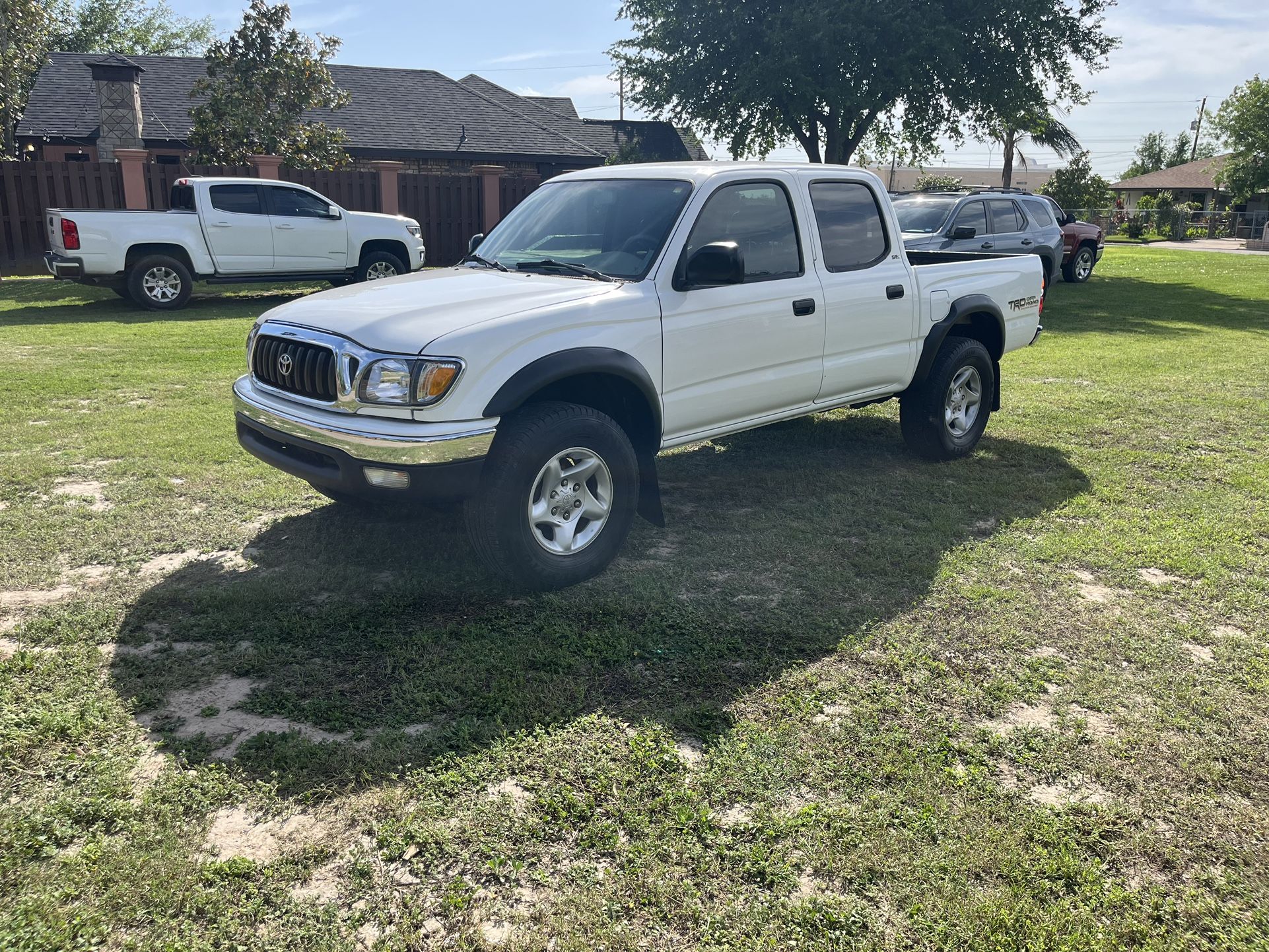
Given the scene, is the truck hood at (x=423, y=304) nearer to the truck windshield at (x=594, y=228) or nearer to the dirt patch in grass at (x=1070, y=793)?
the truck windshield at (x=594, y=228)

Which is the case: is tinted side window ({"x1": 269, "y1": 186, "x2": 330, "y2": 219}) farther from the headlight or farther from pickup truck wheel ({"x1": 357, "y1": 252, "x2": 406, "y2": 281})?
the headlight

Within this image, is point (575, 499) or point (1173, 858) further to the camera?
point (575, 499)

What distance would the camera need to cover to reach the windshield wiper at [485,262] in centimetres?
527

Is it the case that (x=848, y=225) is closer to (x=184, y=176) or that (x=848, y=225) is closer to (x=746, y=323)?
(x=746, y=323)

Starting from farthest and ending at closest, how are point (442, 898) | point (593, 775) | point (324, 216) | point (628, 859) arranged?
1. point (324, 216)
2. point (593, 775)
3. point (628, 859)
4. point (442, 898)

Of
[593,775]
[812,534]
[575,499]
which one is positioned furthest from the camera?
[812,534]

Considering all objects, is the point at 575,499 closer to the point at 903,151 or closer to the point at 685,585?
the point at 685,585

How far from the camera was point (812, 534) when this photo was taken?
17.2 feet

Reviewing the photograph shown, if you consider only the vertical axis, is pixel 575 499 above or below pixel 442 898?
above

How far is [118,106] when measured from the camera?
24547 mm

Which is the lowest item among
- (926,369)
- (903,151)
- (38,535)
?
(38,535)

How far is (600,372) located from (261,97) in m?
20.0

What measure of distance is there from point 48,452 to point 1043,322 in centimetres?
1277

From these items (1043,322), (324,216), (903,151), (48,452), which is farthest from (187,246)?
(903,151)
